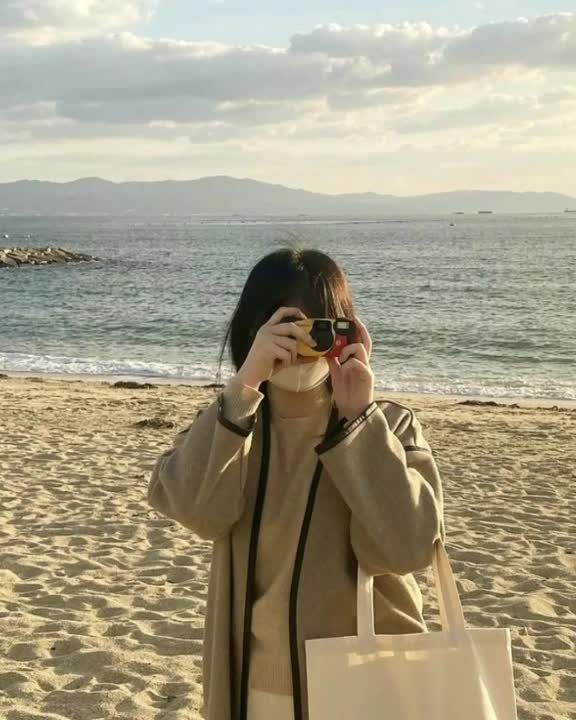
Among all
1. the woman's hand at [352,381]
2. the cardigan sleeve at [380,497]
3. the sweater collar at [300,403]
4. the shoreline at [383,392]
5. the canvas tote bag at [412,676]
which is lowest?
the shoreline at [383,392]

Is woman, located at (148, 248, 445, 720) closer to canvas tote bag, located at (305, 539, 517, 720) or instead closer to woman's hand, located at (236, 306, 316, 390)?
woman's hand, located at (236, 306, 316, 390)

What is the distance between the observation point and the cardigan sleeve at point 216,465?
5.92ft

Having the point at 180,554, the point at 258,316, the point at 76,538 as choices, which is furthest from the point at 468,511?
the point at 258,316

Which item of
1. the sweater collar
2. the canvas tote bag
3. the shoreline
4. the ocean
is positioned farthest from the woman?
the shoreline

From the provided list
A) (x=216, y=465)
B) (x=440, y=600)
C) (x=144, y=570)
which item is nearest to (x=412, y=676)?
(x=440, y=600)

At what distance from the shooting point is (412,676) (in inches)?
64.9

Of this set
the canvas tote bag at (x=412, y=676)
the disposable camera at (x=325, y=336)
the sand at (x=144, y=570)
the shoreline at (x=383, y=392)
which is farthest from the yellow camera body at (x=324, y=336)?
the shoreline at (x=383, y=392)

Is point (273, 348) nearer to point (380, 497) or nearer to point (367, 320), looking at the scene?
point (380, 497)

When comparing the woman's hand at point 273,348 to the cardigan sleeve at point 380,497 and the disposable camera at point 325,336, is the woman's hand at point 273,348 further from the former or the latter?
the cardigan sleeve at point 380,497

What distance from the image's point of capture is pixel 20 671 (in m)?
4.39

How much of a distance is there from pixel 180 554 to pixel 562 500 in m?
3.57

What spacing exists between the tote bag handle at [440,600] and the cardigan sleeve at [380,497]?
0.02 m

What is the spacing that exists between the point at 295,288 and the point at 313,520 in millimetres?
466

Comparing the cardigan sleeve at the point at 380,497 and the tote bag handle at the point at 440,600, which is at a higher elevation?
the cardigan sleeve at the point at 380,497
